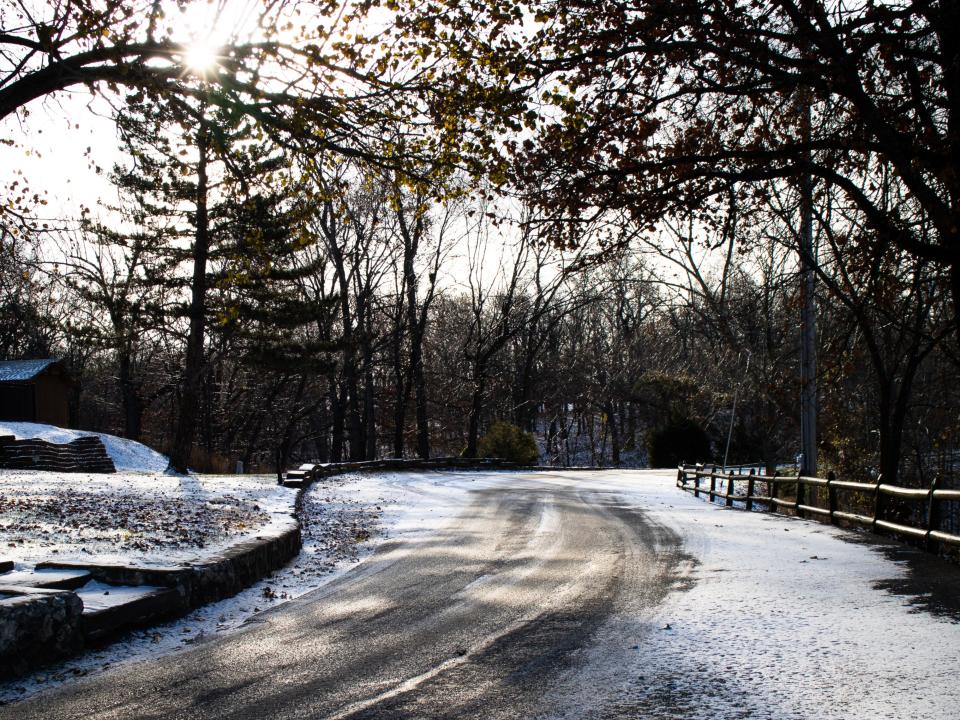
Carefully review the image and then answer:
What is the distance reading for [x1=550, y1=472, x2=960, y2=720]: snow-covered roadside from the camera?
15.1 ft

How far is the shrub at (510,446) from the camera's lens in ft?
139

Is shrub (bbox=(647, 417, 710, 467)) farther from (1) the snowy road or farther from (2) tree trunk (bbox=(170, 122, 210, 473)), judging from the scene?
(1) the snowy road

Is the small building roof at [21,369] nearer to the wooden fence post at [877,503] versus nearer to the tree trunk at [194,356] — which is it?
the tree trunk at [194,356]

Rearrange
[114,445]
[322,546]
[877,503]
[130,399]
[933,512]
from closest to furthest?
1. [933,512]
2. [322,546]
3. [877,503]
4. [114,445]
5. [130,399]

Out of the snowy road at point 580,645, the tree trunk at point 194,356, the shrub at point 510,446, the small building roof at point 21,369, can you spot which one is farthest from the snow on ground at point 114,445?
the snowy road at point 580,645

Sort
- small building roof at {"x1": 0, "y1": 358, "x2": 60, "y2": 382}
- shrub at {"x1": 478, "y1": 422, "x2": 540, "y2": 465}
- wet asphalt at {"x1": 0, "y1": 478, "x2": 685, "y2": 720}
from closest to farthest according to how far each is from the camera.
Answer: wet asphalt at {"x1": 0, "y1": 478, "x2": 685, "y2": 720}
shrub at {"x1": 478, "y1": 422, "x2": 540, "y2": 465}
small building roof at {"x1": 0, "y1": 358, "x2": 60, "y2": 382}

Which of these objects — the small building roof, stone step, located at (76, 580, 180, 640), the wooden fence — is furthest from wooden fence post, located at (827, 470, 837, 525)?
the small building roof

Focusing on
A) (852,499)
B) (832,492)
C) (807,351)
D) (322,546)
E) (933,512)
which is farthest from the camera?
(852,499)

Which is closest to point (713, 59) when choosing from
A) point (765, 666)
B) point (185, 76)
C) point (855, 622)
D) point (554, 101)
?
point (554, 101)

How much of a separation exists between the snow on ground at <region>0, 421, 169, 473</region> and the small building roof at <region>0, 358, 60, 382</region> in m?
5.41

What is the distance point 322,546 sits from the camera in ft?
38.7

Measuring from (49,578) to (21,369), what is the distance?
142ft

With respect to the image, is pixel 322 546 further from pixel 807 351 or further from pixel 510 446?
pixel 510 446

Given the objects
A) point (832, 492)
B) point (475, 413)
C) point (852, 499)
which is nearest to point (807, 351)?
point (852, 499)
